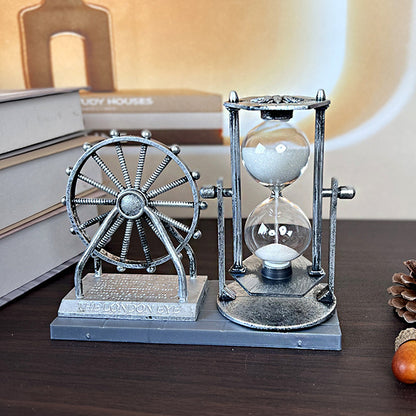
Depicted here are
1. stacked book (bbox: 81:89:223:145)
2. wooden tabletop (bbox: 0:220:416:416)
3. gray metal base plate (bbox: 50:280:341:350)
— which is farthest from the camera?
stacked book (bbox: 81:89:223:145)

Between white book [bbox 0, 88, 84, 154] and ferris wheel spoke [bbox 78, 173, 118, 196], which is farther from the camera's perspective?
white book [bbox 0, 88, 84, 154]

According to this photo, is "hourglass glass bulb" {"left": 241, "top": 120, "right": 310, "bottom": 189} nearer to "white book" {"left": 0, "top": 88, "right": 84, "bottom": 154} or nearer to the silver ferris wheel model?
the silver ferris wheel model

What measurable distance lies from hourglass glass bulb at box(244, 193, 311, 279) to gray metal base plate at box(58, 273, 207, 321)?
0.11m

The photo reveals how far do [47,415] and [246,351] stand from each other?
0.25 m

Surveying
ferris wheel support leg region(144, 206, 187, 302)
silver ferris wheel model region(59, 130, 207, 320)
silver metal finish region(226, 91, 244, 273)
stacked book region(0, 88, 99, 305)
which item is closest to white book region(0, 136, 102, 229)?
stacked book region(0, 88, 99, 305)

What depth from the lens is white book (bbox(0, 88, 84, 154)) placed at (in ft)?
3.01

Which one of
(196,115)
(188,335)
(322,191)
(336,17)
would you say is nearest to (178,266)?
(188,335)

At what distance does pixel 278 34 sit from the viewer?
1.18 meters

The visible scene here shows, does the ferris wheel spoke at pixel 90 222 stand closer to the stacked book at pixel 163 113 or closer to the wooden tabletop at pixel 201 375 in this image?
the wooden tabletop at pixel 201 375

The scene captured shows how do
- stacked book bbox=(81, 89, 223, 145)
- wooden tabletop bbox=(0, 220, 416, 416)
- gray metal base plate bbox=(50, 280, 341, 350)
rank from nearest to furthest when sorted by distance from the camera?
wooden tabletop bbox=(0, 220, 416, 416), gray metal base plate bbox=(50, 280, 341, 350), stacked book bbox=(81, 89, 223, 145)

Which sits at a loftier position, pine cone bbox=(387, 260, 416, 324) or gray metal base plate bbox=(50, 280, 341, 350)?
pine cone bbox=(387, 260, 416, 324)

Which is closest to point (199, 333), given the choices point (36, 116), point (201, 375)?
point (201, 375)

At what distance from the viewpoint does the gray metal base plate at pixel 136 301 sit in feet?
2.57

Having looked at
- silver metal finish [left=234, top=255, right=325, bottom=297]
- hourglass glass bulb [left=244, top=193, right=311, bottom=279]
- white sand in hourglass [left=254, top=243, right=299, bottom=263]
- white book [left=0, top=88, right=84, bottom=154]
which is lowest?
silver metal finish [left=234, top=255, right=325, bottom=297]
